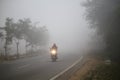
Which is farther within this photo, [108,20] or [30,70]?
[108,20]

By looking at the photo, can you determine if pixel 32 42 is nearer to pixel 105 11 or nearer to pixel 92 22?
pixel 92 22

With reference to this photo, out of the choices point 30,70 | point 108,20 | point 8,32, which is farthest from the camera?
point 8,32

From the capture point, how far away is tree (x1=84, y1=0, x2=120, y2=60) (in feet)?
127

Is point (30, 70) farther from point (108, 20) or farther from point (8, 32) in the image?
point (8, 32)

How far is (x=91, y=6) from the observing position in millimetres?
46438

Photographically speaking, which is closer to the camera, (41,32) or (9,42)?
(9,42)

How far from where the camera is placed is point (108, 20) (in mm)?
40500

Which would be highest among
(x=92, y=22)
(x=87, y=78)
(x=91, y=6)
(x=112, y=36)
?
(x=91, y=6)

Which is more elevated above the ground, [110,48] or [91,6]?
[91,6]

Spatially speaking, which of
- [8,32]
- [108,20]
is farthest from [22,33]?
[108,20]

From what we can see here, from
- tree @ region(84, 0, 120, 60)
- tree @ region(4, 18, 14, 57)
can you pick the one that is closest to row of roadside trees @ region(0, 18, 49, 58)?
tree @ region(4, 18, 14, 57)

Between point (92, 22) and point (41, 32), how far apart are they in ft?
84.2

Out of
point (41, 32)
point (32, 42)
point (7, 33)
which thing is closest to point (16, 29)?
point (7, 33)

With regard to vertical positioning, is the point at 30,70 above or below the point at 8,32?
below
